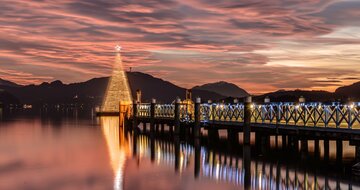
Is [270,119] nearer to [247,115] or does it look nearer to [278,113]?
[278,113]

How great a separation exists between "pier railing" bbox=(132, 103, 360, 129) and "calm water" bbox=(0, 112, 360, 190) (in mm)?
2079

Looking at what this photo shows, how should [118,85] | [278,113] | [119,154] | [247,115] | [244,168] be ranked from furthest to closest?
[118,85] < [119,154] < [247,115] < [278,113] < [244,168]

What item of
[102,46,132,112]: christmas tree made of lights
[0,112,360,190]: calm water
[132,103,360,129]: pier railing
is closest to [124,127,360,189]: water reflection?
[0,112,360,190]: calm water

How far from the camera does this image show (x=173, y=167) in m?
30.4

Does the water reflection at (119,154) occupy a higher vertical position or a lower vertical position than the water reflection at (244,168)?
Result: lower

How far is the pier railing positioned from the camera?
2859cm

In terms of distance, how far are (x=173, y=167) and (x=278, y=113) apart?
23.7ft

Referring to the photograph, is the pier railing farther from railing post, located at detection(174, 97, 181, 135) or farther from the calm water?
the calm water

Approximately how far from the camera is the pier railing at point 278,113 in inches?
1126

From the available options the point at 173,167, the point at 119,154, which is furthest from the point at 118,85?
the point at 173,167

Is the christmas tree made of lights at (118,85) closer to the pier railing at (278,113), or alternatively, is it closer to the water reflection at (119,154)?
the pier railing at (278,113)

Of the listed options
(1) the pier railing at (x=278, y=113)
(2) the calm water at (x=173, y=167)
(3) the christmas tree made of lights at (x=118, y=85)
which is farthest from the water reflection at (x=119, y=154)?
(3) the christmas tree made of lights at (x=118, y=85)

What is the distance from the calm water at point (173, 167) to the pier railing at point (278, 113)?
6.82 ft

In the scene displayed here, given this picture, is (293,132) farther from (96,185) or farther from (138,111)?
(138,111)
